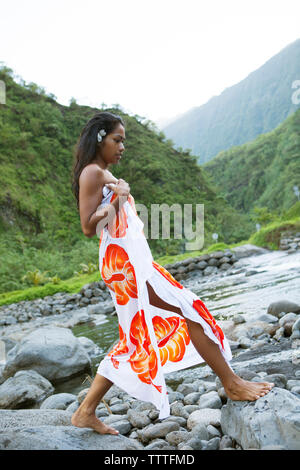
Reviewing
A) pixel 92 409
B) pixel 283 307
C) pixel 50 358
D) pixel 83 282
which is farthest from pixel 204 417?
pixel 83 282

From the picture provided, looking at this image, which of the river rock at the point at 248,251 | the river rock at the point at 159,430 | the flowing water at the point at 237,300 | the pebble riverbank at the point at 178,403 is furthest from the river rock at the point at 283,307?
the river rock at the point at 248,251

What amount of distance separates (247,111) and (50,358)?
119332 millimetres

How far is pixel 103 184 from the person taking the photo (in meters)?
2.16

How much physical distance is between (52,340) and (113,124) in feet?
11.3

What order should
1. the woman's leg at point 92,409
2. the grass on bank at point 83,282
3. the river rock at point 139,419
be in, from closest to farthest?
1. the woman's leg at point 92,409
2. the river rock at point 139,419
3. the grass on bank at point 83,282

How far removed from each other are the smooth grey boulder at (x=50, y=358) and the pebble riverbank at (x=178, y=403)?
0.01 metres

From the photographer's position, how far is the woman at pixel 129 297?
6.67 ft

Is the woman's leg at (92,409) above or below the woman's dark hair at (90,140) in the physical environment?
below

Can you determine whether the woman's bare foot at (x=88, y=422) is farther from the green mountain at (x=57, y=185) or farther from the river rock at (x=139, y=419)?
the green mountain at (x=57, y=185)

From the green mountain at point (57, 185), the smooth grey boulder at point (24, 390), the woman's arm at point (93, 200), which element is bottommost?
the smooth grey boulder at point (24, 390)
